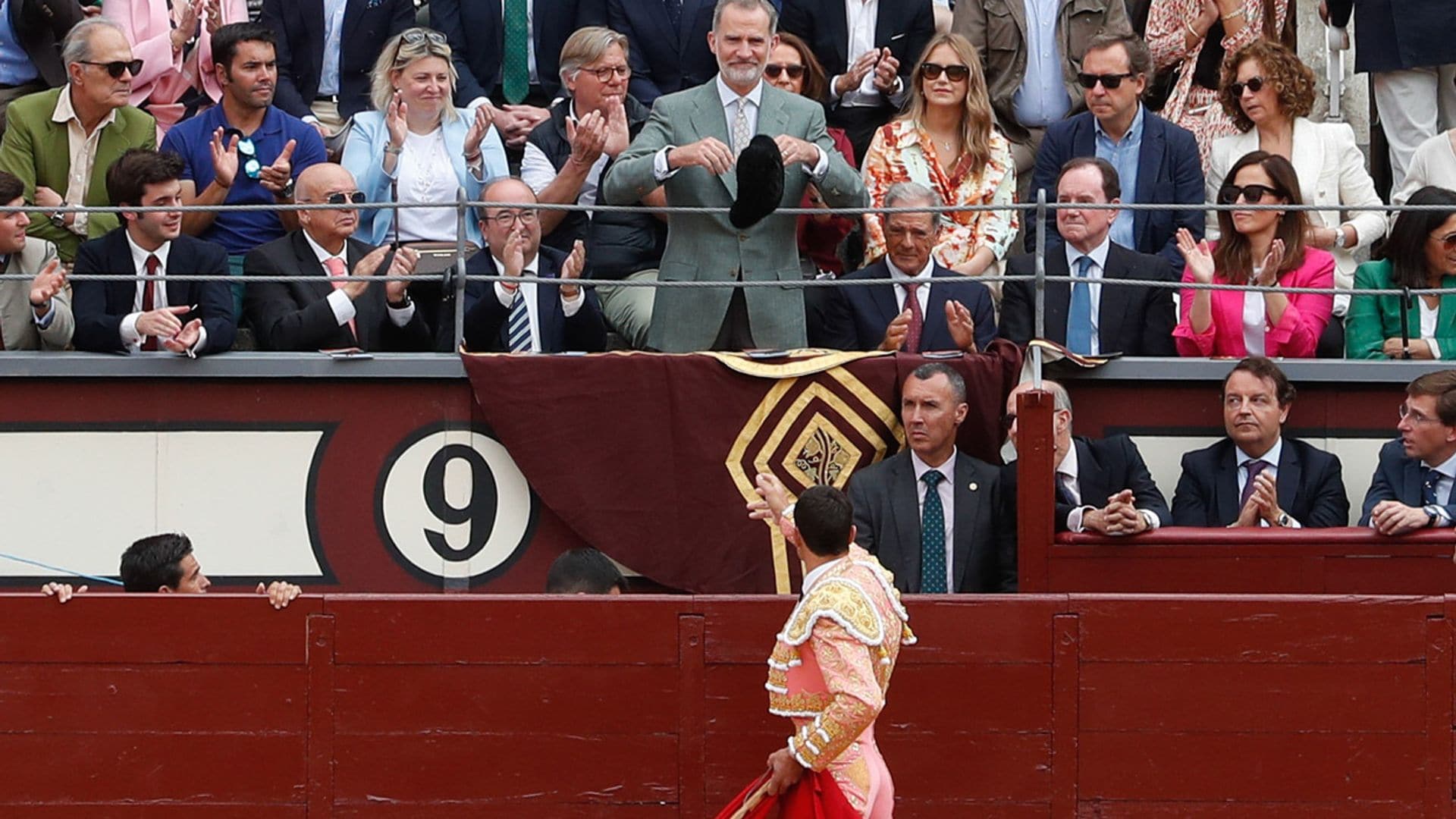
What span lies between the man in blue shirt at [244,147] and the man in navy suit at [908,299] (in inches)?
84.8

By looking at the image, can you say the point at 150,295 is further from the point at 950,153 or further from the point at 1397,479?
the point at 1397,479

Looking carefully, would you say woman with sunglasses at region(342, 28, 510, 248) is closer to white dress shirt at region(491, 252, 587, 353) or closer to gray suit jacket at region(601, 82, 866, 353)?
white dress shirt at region(491, 252, 587, 353)

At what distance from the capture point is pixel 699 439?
29.5 ft

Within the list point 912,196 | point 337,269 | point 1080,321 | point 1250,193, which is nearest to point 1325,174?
point 1250,193

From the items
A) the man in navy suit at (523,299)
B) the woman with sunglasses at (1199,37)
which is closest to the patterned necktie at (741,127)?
the man in navy suit at (523,299)

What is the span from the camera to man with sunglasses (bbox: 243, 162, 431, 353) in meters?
9.11

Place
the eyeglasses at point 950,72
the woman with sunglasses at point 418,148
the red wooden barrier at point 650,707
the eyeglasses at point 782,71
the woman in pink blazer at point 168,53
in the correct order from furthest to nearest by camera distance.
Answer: the woman in pink blazer at point 168,53, the eyeglasses at point 782,71, the eyeglasses at point 950,72, the woman with sunglasses at point 418,148, the red wooden barrier at point 650,707

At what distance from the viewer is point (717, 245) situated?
9125 mm

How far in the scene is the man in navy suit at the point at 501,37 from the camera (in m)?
10.8

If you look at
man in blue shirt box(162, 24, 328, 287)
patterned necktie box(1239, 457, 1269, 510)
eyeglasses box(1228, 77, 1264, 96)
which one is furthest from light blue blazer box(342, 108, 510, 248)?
patterned necktie box(1239, 457, 1269, 510)

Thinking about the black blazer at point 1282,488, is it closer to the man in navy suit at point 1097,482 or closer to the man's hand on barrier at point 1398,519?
the man in navy suit at point 1097,482

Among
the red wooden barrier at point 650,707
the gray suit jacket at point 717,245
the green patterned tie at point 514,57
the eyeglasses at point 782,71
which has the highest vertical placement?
the green patterned tie at point 514,57

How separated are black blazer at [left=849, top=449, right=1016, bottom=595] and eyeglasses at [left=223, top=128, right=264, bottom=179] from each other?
9.12 ft

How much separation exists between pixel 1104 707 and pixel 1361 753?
841 mm
